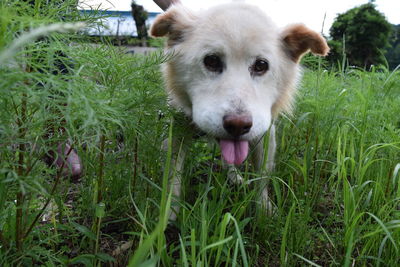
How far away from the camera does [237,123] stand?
1.77 m

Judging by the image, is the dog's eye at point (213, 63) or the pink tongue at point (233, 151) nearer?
the pink tongue at point (233, 151)

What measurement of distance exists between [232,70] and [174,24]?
624 mm

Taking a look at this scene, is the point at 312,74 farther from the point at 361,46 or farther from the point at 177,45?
the point at 361,46

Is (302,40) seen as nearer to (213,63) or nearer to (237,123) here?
(213,63)

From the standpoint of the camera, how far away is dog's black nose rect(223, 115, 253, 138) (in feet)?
5.80

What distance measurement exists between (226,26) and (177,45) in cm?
39

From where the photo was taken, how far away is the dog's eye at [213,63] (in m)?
2.10

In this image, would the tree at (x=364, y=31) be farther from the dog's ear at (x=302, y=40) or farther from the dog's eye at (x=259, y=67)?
the dog's eye at (x=259, y=67)

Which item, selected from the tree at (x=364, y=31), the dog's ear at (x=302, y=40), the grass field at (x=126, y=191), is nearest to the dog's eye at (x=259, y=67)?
the dog's ear at (x=302, y=40)

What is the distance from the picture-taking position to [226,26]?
213cm

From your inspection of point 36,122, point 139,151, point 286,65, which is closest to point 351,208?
point 139,151

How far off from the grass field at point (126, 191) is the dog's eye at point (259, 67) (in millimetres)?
499

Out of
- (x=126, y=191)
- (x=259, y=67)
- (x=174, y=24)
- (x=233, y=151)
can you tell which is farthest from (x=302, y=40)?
(x=126, y=191)

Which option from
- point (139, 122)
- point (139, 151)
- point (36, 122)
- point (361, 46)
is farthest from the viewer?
point (361, 46)
